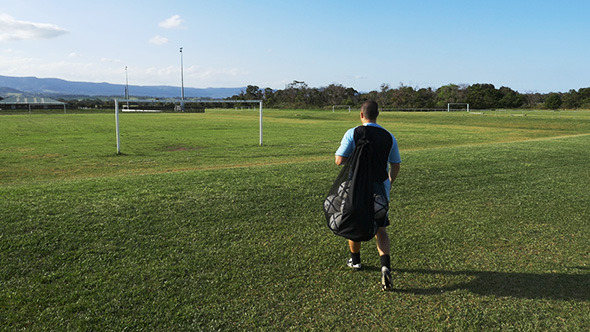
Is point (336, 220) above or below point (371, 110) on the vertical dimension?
below

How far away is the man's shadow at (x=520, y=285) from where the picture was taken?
13.0 ft

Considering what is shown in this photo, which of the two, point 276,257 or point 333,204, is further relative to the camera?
point 276,257

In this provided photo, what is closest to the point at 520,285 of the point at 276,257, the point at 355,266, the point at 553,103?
the point at 355,266

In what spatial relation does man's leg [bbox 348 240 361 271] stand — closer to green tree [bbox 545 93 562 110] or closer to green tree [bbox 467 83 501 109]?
green tree [bbox 545 93 562 110]

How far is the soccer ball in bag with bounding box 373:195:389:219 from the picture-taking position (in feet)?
12.5

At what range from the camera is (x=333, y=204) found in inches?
152

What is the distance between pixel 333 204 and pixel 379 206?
0.42 m

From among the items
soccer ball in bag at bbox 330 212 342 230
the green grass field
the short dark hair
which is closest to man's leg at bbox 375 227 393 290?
the green grass field

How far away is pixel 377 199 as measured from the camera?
3816 mm

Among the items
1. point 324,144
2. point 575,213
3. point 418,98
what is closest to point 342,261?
point 575,213

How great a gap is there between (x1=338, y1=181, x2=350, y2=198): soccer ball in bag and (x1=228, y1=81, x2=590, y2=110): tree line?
7568 cm

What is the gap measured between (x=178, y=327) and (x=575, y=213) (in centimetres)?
648

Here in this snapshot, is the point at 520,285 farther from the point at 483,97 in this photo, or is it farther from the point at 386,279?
the point at 483,97

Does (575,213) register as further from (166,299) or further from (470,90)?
(470,90)
